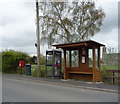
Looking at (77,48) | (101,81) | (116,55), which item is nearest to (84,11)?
(116,55)

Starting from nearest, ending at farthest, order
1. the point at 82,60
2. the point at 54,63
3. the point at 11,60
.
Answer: the point at 82,60
the point at 54,63
the point at 11,60

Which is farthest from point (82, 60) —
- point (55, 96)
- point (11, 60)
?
point (11, 60)

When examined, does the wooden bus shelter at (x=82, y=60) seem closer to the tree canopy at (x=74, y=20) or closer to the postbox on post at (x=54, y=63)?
the postbox on post at (x=54, y=63)

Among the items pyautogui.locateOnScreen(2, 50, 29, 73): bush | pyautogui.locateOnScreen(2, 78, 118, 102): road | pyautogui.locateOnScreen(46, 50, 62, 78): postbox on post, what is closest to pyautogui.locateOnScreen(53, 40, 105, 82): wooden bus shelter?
pyautogui.locateOnScreen(46, 50, 62, 78): postbox on post

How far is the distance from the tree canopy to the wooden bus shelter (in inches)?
281

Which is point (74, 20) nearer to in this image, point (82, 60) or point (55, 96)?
point (82, 60)

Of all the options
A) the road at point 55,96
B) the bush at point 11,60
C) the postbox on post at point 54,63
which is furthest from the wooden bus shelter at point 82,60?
the bush at point 11,60

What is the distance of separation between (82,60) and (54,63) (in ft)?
9.17

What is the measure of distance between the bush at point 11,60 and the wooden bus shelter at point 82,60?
8254 millimetres

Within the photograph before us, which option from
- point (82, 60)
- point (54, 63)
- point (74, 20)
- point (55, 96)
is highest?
point (74, 20)

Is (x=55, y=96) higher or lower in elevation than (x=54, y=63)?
lower

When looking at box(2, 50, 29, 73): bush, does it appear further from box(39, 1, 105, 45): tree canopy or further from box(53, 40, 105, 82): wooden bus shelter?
box(53, 40, 105, 82): wooden bus shelter

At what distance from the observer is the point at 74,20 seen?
21.9m

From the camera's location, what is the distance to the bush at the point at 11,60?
69.1 feet
